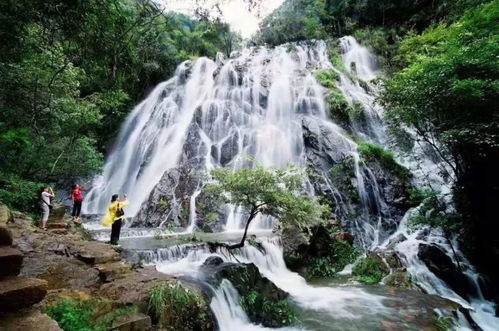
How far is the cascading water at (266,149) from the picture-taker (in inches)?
343

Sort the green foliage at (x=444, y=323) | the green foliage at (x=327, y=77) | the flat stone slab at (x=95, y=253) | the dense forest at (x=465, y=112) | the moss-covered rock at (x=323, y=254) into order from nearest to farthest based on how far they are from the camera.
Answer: the flat stone slab at (x=95, y=253) → the green foliage at (x=444, y=323) → the dense forest at (x=465, y=112) → the moss-covered rock at (x=323, y=254) → the green foliage at (x=327, y=77)

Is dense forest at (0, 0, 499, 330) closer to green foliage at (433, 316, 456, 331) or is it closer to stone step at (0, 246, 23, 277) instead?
green foliage at (433, 316, 456, 331)

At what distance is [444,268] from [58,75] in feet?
45.3

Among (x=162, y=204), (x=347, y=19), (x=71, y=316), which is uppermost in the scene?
(x=347, y=19)

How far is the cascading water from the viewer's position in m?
8.72

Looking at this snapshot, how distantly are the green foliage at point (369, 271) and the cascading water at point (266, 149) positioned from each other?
0.77 meters

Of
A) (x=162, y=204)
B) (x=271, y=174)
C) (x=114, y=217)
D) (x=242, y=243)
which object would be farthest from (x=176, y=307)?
(x=162, y=204)

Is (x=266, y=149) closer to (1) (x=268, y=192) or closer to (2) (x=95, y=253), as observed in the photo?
(1) (x=268, y=192)

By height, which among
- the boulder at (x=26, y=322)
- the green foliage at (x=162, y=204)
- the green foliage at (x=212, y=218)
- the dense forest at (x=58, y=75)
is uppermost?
the dense forest at (x=58, y=75)

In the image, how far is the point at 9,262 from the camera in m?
3.42

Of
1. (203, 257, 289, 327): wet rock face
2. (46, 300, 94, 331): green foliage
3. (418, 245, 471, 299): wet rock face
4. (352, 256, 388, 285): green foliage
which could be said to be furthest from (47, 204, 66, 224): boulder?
(418, 245, 471, 299): wet rock face

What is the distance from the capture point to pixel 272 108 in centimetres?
2105

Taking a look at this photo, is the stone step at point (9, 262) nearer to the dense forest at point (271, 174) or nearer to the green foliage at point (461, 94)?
the dense forest at point (271, 174)

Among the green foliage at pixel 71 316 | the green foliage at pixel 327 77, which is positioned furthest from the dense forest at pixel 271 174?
the green foliage at pixel 327 77
